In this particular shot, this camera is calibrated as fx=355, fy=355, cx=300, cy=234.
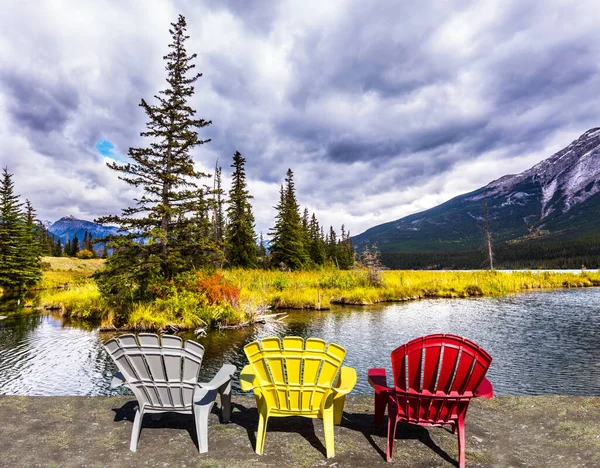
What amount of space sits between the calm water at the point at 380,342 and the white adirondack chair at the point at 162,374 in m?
5.22

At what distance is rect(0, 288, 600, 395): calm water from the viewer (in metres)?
8.65

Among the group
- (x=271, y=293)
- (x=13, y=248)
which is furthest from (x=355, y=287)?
(x=13, y=248)

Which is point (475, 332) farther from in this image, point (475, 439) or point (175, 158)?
point (175, 158)

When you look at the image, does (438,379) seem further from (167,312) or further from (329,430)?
(167,312)

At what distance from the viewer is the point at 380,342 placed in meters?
12.2

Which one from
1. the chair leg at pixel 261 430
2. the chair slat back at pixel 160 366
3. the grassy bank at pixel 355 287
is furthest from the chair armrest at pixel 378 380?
the grassy bank at pixel 355 287

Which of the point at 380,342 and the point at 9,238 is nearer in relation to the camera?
the point at 380,342

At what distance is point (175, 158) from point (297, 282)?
41.4 feet

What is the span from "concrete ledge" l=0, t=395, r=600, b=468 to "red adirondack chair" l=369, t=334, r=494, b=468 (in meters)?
0.50

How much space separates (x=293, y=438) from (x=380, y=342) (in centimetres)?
849

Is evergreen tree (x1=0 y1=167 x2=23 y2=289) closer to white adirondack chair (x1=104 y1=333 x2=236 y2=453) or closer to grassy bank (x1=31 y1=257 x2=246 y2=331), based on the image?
grassy bank (x1=31 y1=257 x2=246 y2=331)

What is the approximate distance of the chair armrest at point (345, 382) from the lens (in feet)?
12.3

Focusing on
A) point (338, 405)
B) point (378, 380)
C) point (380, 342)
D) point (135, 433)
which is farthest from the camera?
point (380, 342)

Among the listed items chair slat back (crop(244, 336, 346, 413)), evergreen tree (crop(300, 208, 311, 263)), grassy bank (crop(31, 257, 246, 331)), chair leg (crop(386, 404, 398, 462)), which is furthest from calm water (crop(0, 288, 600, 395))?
evergreen tree (crop(300, 208, 311, 263))
